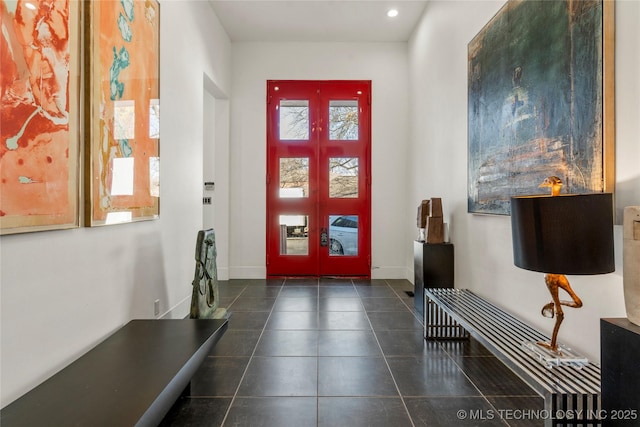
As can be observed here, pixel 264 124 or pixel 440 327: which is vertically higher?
pixel 264 124

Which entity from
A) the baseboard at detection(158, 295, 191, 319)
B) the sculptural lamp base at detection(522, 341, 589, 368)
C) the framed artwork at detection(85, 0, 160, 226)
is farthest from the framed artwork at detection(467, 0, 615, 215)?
the baseboard at detection(158, 295, 191, 319)

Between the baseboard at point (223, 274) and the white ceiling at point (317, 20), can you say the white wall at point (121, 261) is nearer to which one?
the white ceiling at point (317, 20)

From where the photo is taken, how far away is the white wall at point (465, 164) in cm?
148

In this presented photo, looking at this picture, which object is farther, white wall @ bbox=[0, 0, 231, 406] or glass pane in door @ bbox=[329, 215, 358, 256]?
glass pane in door @ bbox=[329, 215, 358, 256]

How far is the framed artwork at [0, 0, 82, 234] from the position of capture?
139 cm

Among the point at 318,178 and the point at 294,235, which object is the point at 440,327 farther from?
the point at 318,178

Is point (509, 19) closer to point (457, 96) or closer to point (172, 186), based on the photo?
point (457, 96)

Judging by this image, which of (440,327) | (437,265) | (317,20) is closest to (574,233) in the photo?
(440,327)

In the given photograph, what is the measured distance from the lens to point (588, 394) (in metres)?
1.32

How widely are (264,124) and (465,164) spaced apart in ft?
10.3

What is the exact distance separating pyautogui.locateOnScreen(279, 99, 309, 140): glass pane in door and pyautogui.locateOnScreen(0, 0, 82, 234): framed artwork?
3.48m

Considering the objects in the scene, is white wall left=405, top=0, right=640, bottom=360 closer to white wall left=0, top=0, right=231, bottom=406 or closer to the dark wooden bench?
the dark wooden bench

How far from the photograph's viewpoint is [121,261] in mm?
2266

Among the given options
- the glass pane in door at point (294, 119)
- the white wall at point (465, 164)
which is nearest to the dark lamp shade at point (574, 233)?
the white wall at point (465, 164)
